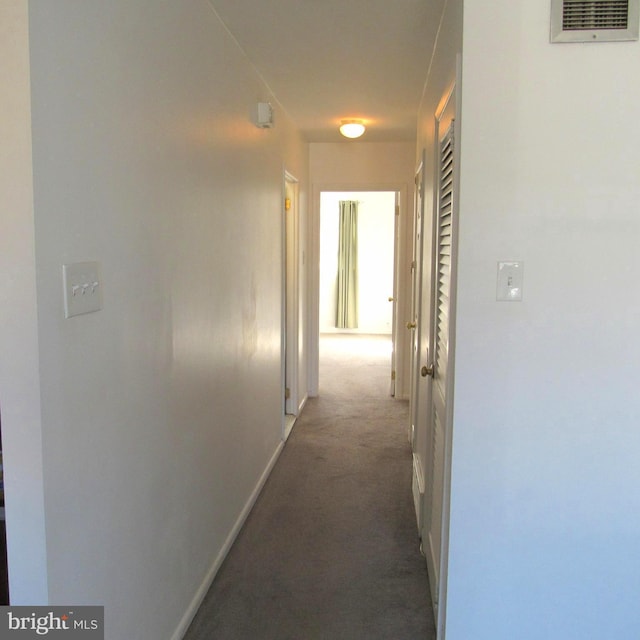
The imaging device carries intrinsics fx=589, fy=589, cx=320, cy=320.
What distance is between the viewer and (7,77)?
118cm

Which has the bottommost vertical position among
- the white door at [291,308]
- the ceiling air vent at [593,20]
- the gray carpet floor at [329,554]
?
the gray carpet floor at [329,554]

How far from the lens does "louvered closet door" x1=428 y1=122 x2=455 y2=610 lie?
6.98 ft

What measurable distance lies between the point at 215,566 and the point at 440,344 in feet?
4.47

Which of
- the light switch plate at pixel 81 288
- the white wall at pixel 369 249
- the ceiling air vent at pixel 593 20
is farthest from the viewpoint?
the white wall at pixel 369 249

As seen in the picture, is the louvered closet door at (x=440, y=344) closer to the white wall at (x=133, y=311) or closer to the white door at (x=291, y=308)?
the white wall at (x=133, y=311)

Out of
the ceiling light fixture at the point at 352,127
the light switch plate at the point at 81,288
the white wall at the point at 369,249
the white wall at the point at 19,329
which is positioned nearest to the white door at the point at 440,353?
the light switch plate at the point at 81,288

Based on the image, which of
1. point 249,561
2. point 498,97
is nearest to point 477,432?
point 498,97

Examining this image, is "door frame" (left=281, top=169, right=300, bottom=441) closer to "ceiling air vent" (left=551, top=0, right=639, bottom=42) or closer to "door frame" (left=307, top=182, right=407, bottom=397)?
"door frame" (left=307, top=182, right=407, bottom=397)

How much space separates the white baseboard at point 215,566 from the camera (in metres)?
2.15

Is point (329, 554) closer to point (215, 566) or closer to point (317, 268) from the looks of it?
point (215, 566)

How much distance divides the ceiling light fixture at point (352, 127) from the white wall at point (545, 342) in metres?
2.80

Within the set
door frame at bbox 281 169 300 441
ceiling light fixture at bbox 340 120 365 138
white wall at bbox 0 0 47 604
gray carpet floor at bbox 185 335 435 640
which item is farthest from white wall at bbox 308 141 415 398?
white wall at bbox 0 0 47 604

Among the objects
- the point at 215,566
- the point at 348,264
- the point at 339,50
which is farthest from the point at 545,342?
the point at 348,264

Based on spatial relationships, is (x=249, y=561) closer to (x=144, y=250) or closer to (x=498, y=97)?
(x=144, y=250)
